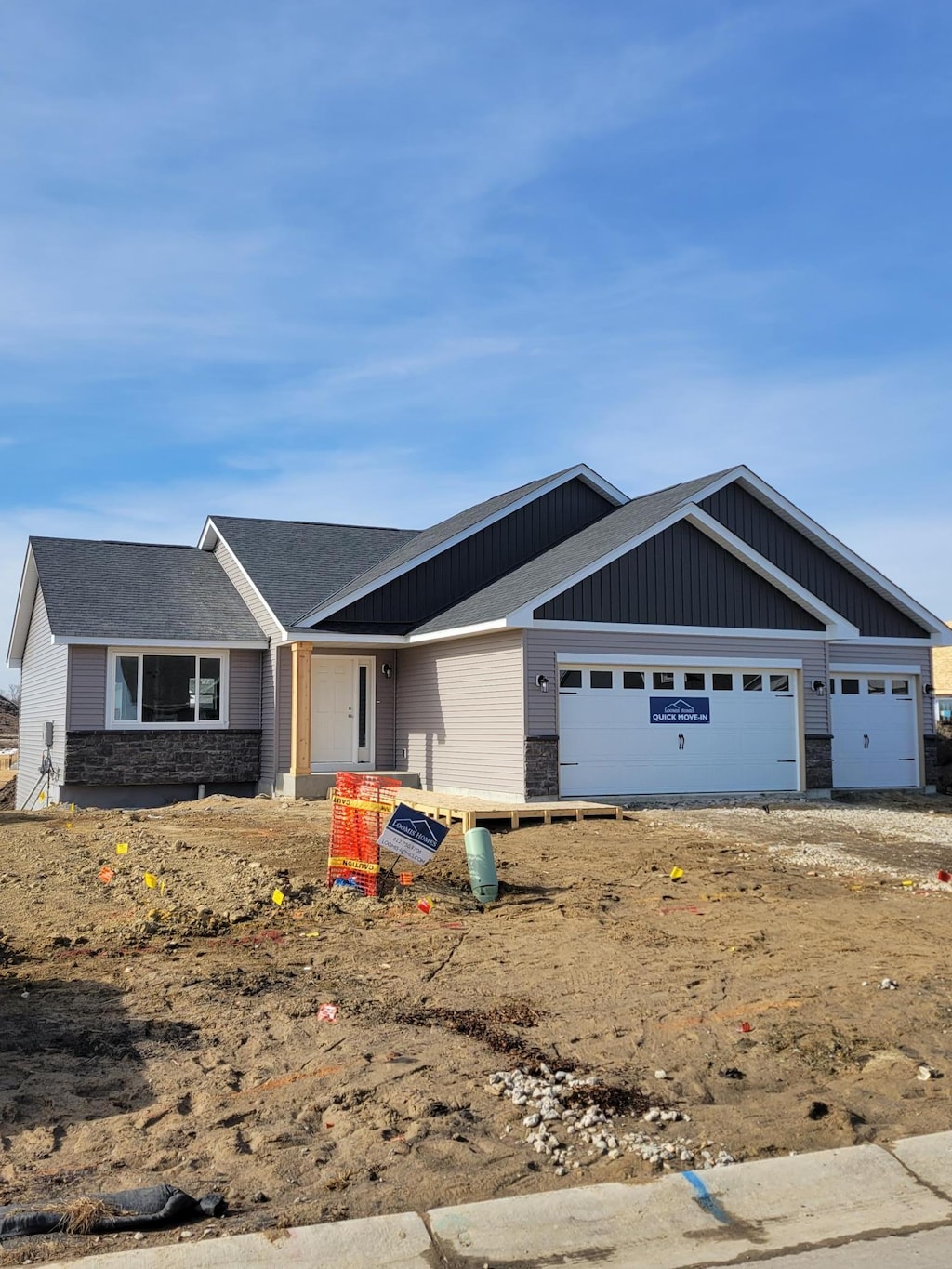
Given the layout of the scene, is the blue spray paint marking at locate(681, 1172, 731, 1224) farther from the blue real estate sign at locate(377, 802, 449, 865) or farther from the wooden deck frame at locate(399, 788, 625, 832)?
the wooden deck frame at locate(399, 788, 625, 832)

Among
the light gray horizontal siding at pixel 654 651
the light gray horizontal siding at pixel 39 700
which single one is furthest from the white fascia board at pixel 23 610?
the light gray horizontal siding at pixel 654 651

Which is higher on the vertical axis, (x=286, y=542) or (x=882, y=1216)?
(x=286, y=542)

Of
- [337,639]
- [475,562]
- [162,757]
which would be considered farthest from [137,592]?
[475,562]

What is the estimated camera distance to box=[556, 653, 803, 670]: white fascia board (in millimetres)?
17328

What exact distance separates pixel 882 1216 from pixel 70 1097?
140 inches

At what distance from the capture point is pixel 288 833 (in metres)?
14.1

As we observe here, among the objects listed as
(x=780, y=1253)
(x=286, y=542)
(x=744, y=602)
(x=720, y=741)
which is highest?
(x=286, y=542)

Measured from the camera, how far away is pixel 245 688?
20594 millimetres

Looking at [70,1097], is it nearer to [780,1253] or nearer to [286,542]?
[780,1253]

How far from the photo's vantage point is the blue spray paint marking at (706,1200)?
4.08 metres

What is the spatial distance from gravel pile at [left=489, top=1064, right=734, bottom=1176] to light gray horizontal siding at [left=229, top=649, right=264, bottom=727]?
15784 millimetres

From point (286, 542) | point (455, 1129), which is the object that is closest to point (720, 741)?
point (286, 542)

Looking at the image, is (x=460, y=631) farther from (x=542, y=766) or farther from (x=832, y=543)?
(x=832, y=543)

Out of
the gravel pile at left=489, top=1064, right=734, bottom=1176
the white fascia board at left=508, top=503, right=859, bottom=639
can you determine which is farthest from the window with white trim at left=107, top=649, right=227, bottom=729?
the gravel pile at left=489, top=1064, right=734, bottom=1176
